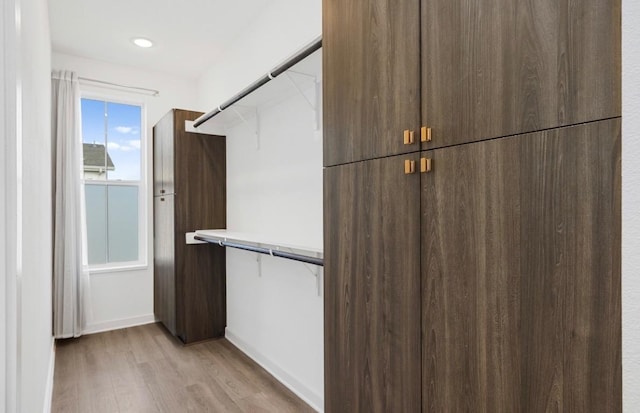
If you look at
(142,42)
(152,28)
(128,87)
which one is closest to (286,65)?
(152,28)

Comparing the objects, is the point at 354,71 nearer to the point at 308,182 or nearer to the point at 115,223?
the point at 308,182

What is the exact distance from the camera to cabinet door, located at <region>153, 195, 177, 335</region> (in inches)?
131

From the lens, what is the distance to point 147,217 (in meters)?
3.94

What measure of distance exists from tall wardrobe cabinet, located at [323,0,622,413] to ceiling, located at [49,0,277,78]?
1.85m

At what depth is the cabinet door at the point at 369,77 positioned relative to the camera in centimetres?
106

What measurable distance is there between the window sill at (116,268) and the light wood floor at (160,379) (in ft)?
2.18

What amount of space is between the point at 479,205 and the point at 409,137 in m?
0.29

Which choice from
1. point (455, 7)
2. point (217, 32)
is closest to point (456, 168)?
point (455, 7)

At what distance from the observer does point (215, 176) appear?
11.4 feet
